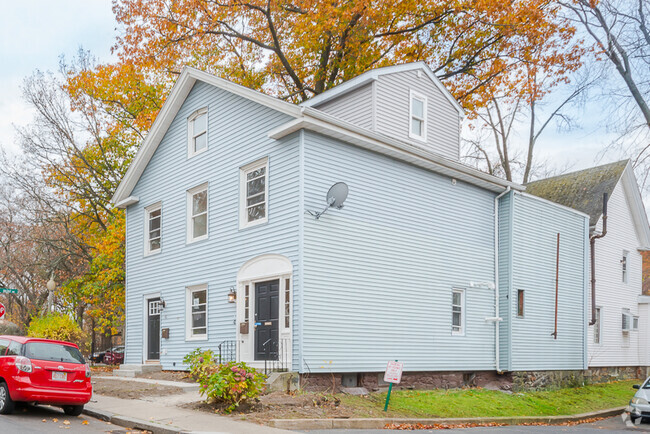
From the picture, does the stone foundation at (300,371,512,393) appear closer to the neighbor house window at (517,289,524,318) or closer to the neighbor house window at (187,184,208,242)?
the neighbor house window at (517,289,524,318)

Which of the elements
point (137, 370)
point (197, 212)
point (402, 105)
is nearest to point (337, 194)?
point (402, 105)

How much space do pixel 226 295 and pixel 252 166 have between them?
343 cm

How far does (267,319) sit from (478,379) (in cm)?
706

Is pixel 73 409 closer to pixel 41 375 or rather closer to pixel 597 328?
pixel 41 375

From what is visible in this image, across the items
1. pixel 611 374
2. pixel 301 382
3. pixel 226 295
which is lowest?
pixel 611 374

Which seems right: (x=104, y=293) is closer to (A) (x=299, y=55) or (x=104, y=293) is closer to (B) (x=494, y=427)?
(A) (x=299, y=55)

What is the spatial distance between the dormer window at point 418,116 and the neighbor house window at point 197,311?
25.0 feet

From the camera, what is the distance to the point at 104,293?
26719 millimetres

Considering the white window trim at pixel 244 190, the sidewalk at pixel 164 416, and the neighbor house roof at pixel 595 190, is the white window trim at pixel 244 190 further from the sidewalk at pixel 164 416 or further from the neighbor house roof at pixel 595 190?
the neighbor house roof at pixel 595 190

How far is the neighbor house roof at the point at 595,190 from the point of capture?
2455 centimetres

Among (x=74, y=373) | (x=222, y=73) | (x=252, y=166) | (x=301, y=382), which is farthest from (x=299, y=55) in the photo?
(x=74, y=373)

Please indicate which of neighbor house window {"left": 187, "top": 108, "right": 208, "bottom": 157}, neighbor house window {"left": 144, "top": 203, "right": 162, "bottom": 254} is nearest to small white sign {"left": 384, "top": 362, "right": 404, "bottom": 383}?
neighbor house window {"left": 187, "top": 108, "right": 208, "bottom": 157}

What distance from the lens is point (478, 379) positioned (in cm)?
1792

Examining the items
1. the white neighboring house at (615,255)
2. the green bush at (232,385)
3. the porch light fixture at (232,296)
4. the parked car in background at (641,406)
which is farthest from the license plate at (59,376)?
the white neighboring house at (615,255)
